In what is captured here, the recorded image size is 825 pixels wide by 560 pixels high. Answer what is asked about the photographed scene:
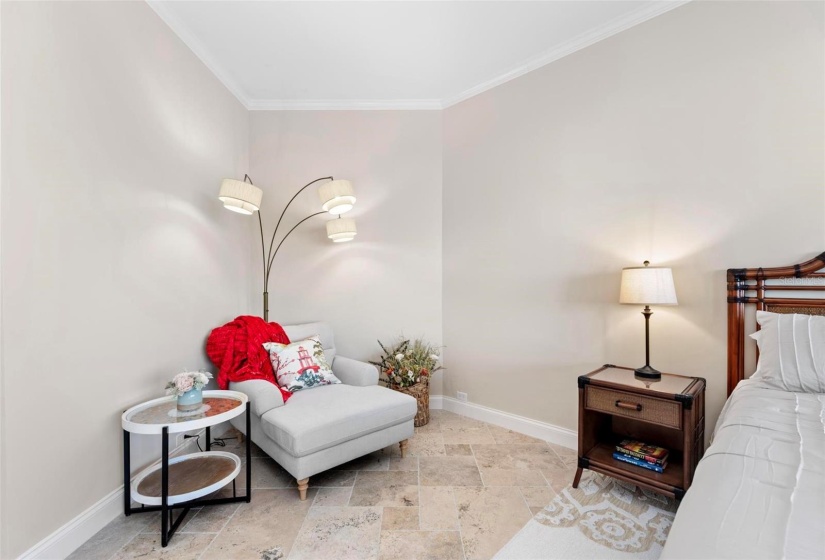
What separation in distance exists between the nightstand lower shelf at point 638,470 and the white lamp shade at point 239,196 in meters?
2.77

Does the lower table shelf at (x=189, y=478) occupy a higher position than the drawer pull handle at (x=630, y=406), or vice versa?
the drawer pull handle at (x=630, y=406)

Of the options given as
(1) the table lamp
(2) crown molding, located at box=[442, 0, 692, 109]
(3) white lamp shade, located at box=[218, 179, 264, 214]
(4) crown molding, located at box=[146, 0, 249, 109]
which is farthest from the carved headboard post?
(4) crown molding, located at box=[146, 0, 249, 109]

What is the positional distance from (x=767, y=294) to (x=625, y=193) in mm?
973

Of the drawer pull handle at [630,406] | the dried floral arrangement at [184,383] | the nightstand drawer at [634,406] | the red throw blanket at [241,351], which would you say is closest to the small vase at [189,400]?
the dried floral arrangement at [184,383]

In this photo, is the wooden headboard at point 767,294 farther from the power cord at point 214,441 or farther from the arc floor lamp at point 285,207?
the power cord at point 214,441

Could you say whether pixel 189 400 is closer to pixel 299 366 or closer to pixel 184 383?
pixel 184 383

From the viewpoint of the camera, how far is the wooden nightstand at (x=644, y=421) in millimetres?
1933

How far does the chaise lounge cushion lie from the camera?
2.13 meters

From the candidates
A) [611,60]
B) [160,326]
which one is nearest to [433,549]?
[160,326]

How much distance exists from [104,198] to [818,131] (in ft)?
12.1

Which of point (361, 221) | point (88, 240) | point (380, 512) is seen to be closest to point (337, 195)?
point (361, 221)

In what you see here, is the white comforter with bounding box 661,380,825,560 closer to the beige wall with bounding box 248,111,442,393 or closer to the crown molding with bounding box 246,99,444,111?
the beige wall with bounding box 248,111,442,393

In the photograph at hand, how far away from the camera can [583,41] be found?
2756mm

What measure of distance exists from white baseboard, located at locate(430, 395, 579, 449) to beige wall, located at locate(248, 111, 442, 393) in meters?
0.62
